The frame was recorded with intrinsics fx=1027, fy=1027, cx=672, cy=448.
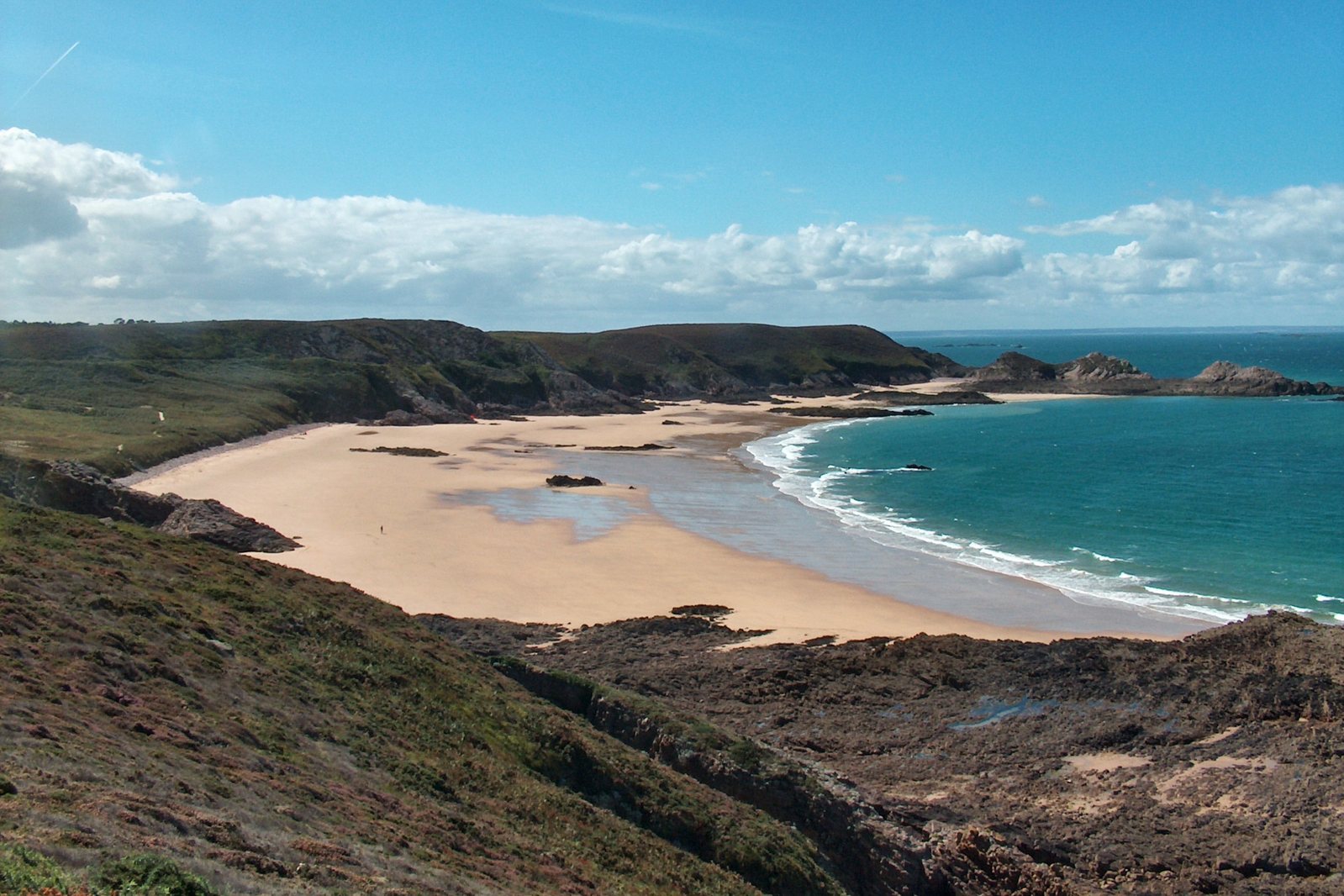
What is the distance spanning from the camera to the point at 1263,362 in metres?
195

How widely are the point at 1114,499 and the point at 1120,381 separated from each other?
290 ft

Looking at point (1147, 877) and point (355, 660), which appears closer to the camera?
point (1147, 877)

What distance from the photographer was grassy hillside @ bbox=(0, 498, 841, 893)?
8.95 m

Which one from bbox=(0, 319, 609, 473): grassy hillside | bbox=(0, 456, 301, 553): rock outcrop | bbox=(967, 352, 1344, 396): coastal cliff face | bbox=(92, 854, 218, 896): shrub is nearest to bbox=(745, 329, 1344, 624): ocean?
bbox=(967, 352, 1344, 396): coastal cliff face

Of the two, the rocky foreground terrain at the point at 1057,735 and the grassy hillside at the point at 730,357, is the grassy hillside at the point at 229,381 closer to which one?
the grassy hillside at the point at 730,357

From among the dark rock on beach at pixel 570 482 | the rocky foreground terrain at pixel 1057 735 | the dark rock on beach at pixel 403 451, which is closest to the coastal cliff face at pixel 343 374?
the dark rock on beach at pixel 403 451

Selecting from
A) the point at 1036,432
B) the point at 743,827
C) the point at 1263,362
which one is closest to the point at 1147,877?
the point at 743,827

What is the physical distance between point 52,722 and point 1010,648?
18.4 meters

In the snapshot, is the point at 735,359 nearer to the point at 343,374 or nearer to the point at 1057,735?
the point at 343,374

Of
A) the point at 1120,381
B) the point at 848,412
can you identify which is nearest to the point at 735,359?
the point at 848,412

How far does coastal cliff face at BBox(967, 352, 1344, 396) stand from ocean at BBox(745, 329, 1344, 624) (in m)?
23.3

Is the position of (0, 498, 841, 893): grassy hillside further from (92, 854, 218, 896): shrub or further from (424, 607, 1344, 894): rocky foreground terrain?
(424, 607, 1344, 894): rocky foreground terrain

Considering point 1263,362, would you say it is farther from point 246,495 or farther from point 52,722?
point 52,722

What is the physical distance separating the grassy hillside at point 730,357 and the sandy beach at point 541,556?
59.3m
